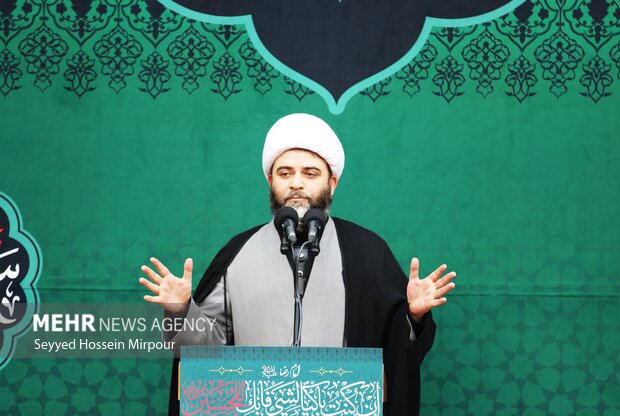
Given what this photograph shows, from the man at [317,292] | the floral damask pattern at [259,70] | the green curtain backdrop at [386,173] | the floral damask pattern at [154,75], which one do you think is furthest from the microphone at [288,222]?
the floral damask pattern at [154,75]

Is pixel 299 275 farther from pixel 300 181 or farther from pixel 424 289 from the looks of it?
pixel 300 181

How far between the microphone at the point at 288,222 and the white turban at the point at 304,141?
26.9 inches

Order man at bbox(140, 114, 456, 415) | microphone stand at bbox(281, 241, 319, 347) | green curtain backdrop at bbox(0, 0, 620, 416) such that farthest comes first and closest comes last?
1. green curtain backdrop at bbox(0, 0, 620, 416)
2. man at bbox(140, 114, 456, 415)
3. microphone stand at bbox(281, 241, 319, 347)

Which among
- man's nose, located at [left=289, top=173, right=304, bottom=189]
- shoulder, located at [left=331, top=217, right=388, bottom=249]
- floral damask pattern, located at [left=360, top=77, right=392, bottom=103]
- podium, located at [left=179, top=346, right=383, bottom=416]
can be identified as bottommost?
podium, located at [left=179, top=346, right=383, bottom=416]

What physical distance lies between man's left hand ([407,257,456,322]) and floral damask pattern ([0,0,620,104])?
1.29m

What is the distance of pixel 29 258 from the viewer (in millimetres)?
3895

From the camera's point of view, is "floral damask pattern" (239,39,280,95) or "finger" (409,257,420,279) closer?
"finger" (409,257,420,279)

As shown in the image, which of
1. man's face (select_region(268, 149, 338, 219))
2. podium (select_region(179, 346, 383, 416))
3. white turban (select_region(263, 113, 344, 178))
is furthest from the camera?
white turban (select_region(263, 113, 344, 178))

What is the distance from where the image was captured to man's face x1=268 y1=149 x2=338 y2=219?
3180mm

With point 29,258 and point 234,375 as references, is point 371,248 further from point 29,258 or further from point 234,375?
point 29,258

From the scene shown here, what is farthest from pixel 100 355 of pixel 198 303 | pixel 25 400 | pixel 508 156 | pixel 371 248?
pixel 508 156

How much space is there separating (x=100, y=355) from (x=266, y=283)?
3.68 feet

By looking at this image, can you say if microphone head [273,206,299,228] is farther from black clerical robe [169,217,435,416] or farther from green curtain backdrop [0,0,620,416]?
green curtain backdrop [0,0,620,416]

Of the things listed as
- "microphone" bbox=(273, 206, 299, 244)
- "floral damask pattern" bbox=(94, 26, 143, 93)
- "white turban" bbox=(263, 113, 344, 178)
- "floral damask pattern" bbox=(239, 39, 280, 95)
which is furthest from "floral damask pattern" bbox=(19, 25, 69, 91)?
"microphone" bbox=(273, 206, 299, 244)
